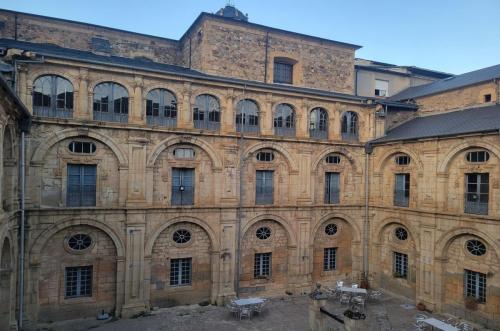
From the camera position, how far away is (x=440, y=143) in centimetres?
1973

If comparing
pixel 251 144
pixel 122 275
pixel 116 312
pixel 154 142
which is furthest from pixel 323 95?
pixel 116 312

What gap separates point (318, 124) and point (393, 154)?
5.06 meters

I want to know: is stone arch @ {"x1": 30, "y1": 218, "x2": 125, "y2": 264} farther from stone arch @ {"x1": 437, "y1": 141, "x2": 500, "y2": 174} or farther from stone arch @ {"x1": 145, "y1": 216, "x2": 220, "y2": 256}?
stone arch @ {"x1": 437, "y1": 141, "x2": 500, "y2": 174}

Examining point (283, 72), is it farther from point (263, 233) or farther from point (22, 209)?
point (22, 209)

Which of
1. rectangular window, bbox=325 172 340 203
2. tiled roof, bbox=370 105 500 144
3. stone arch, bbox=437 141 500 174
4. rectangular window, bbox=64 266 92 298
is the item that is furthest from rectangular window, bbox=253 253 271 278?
stone arch, bbox=437 141 500 174

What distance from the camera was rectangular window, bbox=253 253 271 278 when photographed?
71.0ft

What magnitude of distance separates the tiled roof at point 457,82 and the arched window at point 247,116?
12511 millimetres

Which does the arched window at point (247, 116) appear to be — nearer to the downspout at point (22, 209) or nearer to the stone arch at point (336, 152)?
the stone arch at point (336, 152)

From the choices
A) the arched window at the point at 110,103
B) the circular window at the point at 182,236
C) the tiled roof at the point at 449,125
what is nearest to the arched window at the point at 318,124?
the tiled roof at the point at 449,125

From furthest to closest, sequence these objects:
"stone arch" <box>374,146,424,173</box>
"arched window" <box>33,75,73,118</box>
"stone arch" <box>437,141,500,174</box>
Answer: "stone arch" <box>374,146,424,173</box> < "stone arch" <box>437,141,500,174</box> < "arched window" <box>33,75,73,118</box>

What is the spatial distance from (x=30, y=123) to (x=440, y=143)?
20.7 meters

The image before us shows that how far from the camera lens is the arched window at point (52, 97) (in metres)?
16.9

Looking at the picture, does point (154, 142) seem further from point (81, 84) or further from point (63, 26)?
point (63, 26)

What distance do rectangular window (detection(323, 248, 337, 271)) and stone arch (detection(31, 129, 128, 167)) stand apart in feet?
44.7
